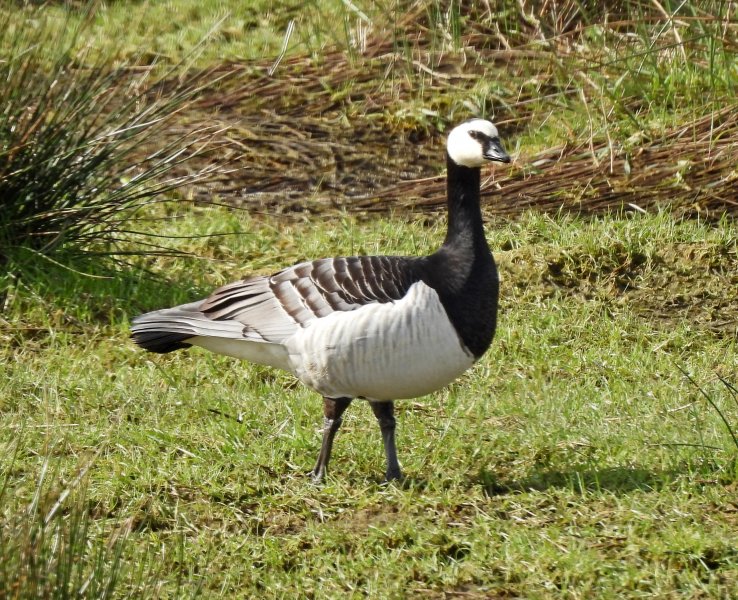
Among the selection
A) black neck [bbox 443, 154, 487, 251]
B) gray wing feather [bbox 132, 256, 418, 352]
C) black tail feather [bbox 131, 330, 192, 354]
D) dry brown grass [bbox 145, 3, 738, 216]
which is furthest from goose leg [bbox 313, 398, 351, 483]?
dry brown grass [bbox 145, 3, 738, 216]

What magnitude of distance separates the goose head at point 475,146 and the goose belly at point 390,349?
2.27ft

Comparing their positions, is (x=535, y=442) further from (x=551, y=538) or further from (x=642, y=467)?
(x=551, y=538)

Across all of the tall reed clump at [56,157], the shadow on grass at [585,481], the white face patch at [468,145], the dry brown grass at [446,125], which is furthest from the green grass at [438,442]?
the white face patch at [468,145]

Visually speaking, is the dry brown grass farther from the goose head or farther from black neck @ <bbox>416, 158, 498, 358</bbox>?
black neck @ <bbox>416, 158, 498, 358</bbox>

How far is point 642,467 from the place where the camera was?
537 centimetres

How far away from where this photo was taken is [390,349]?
5.11 metres

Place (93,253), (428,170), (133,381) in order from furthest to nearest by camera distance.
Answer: (428,170), (93,253), (133,381)

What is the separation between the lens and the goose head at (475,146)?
5469 mm

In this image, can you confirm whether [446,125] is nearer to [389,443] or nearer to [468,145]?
[468,145]

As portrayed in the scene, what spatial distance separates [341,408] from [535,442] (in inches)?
37.5

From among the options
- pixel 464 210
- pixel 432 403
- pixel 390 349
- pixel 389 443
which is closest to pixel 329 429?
pixel 389 443

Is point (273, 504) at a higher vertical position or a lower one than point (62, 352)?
lower

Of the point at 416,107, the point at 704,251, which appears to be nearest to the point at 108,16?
the point at 416,107

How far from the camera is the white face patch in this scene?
5.50 meters
